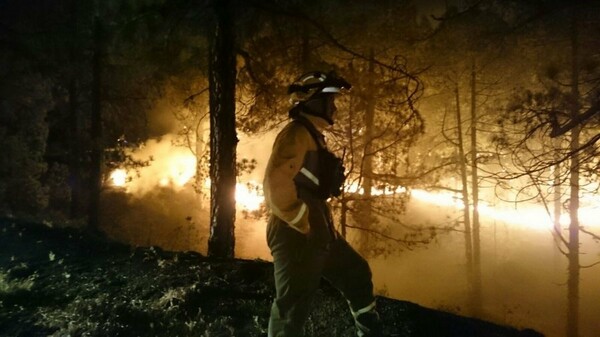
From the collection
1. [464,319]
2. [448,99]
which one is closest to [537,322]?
[448,99]

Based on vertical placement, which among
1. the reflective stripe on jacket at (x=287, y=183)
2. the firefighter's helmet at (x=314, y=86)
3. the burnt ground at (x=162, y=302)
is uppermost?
the firefighter's helmet at (x=314, y=86)

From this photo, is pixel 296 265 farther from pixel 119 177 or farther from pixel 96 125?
pixel 119 177

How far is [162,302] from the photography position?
4527mm

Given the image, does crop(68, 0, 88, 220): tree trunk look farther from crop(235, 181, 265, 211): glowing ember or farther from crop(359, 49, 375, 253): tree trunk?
crop(359, 49, 375, 253): tree trunk

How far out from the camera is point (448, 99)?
18.1 m

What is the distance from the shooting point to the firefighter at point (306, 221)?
3219 millimetres

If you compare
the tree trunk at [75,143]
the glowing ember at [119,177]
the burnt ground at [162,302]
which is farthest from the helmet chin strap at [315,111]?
the glowing ember at [119,177]

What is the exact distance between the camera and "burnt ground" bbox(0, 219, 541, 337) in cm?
411

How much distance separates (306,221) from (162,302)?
85.3 inches

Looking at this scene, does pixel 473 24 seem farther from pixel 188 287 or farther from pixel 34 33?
pixel 34 33

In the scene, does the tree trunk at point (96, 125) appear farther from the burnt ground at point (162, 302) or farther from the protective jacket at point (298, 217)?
the protective jacket at point (298, 217)

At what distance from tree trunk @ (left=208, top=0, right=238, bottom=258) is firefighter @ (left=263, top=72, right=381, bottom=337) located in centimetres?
360

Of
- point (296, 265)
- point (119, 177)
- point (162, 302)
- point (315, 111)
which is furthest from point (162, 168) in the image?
point (296, 265)

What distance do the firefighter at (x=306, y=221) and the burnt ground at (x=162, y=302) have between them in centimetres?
70
